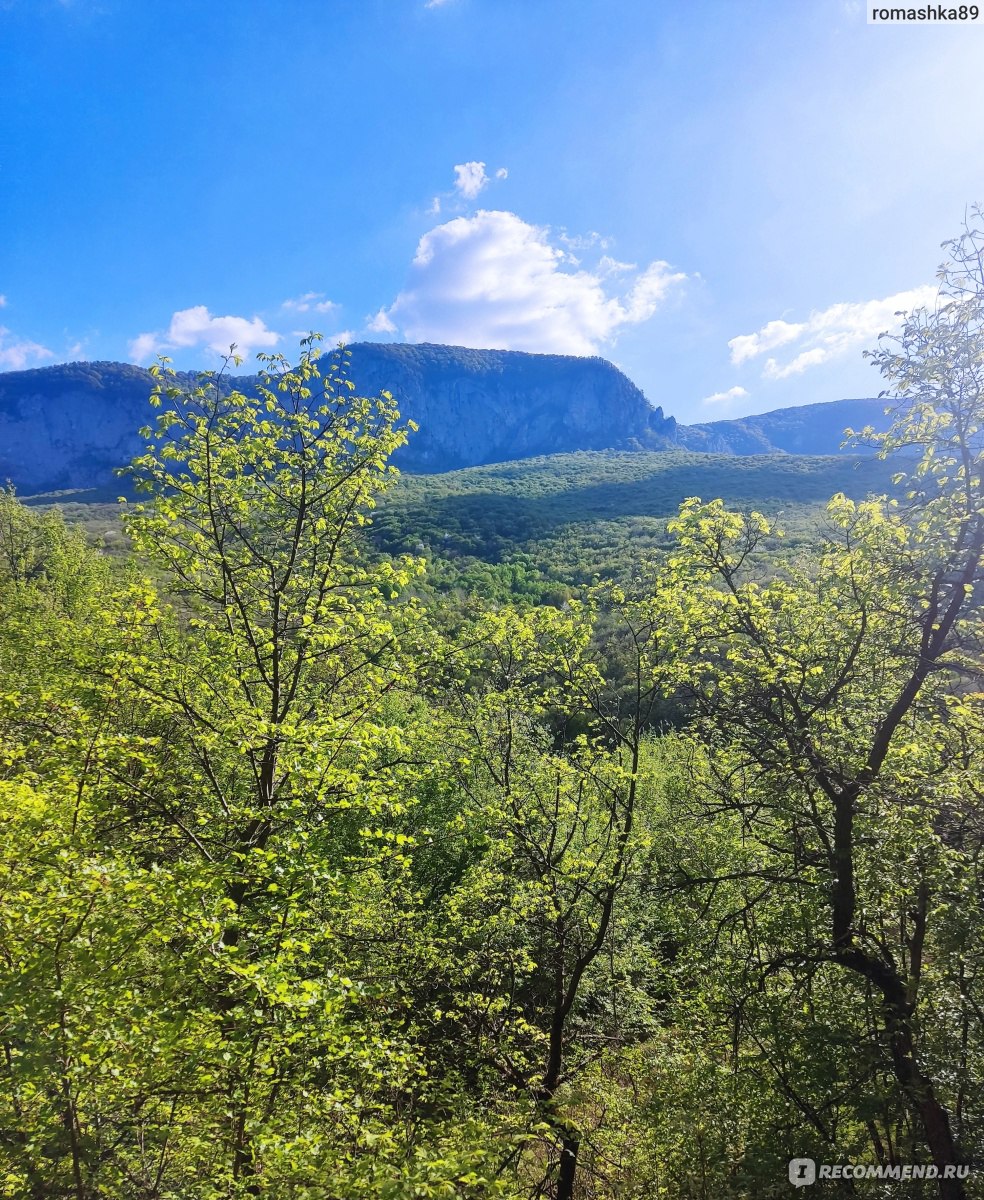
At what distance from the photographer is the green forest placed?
17.5ft

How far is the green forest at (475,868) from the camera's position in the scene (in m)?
5.32

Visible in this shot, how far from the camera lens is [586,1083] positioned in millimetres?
9906

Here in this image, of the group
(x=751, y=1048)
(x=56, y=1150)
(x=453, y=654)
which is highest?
(x=453, y=654)

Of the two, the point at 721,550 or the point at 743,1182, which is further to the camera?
the point at 721,550

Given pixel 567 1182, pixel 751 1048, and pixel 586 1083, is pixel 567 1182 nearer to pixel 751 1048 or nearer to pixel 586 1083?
pixel 586 1083

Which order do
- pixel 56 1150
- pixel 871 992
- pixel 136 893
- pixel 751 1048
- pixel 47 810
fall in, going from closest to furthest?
1. pixel 136 893
2. pixel 56 1150
3. pixel 47 810
4. pixel 871 992
5. pixel 751 1048

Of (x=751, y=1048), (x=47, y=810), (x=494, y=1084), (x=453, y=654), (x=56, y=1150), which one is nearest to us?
(x=56, y=1150)

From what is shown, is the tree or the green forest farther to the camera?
the tree

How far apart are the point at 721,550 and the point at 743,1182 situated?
26.1ft

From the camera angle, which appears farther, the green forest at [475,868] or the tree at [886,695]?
the tree at [886,695]

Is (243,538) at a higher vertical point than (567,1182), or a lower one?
higher

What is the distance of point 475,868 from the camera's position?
12203mm

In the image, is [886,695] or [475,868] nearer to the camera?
[886,695]

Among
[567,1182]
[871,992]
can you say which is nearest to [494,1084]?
[567,1182]
